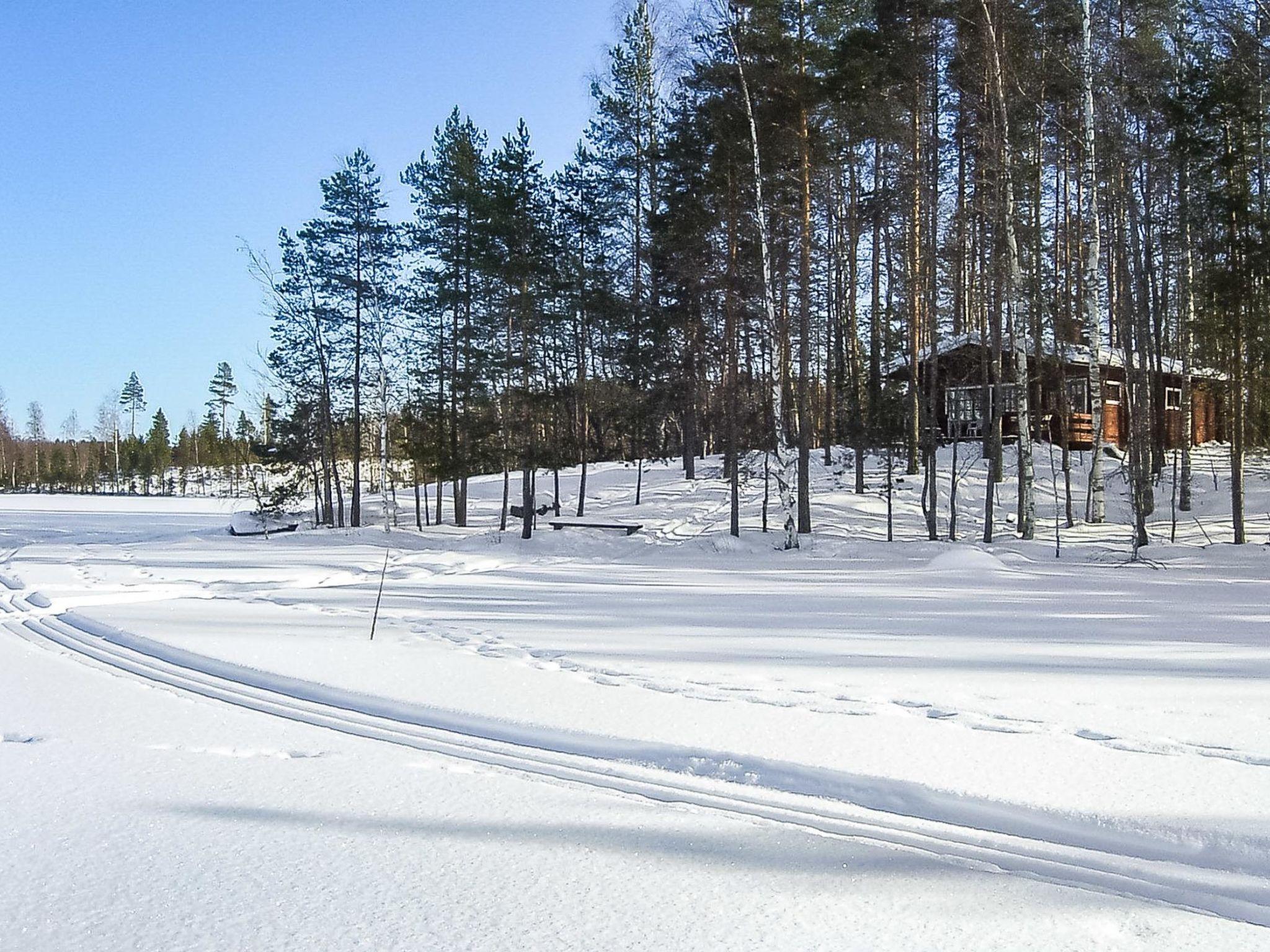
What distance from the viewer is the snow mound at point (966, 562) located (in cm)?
1266

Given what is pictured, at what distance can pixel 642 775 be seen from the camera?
3848mm

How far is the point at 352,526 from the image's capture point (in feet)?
86.7

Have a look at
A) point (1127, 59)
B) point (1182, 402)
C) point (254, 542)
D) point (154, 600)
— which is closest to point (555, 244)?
point (254, 542)

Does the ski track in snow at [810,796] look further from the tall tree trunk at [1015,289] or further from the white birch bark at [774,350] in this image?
the tall tree trunk at [1015,289]

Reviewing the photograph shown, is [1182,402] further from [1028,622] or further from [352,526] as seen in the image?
[352,526]

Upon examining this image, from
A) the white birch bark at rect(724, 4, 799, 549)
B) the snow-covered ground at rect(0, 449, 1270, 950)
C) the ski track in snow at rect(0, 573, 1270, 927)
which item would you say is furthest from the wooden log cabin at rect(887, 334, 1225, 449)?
the ski track in snow at rect(0, 573, 1270, 927)

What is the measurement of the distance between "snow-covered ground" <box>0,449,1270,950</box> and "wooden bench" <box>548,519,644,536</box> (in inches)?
396

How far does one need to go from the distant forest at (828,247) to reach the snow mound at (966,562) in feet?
9.09

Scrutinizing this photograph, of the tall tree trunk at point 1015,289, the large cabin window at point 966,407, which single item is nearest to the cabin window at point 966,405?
the large cabin window at point 966,407

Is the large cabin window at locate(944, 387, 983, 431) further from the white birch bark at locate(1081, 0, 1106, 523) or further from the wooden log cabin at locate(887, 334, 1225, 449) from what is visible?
the white birch bark at locate(1081, 0, 1106, 523)

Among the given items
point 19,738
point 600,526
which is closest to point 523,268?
point 600,526

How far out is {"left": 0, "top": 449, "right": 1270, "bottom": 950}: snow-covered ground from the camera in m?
2.53

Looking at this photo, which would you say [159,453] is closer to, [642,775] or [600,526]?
[600,526]

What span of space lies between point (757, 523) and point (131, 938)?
20243 millimetres
